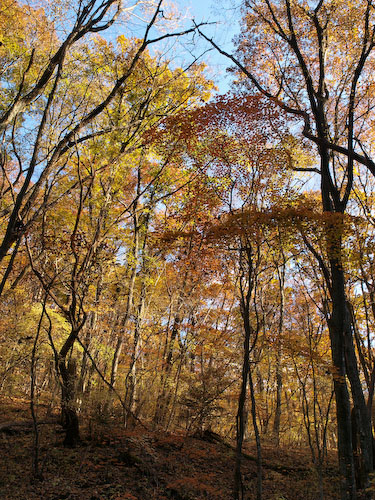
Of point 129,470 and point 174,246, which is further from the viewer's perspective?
point 174,246

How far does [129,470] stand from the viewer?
6301mm

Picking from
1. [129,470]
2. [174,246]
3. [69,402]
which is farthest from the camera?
[174,246]

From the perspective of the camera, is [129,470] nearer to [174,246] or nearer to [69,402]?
[69,402]

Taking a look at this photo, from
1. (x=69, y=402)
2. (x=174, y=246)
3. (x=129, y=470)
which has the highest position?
(x=174, y=246)

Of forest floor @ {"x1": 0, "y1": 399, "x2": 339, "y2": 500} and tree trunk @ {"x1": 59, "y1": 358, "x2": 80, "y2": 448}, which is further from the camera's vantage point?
tree trunk @ {"x1": 59, "y1": 358, "x2": 80, "y2": 448}

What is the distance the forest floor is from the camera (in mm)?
5223

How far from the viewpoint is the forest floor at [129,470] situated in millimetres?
5223

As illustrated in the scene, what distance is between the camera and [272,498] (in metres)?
6.38

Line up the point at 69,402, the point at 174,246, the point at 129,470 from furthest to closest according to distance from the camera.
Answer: the point at 174,246 < the point at 129,470 < the point at 69,402

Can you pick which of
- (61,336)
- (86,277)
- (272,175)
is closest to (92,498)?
(86,277)

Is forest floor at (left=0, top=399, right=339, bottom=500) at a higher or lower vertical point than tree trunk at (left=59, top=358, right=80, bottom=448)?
lower

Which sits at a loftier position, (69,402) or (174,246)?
(174,246)

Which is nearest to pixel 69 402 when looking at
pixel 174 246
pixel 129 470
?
pixel 129 470

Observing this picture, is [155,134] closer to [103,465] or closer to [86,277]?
[86,277]
